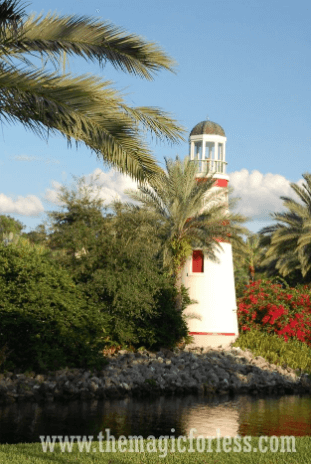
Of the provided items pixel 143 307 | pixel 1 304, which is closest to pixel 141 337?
pixel 143 307

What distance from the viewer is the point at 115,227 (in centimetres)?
2505

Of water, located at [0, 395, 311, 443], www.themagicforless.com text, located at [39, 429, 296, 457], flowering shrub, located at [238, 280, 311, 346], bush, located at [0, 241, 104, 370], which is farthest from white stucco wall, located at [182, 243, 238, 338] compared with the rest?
www.themagicforless.com text, located at [39, 429, 296, 457]

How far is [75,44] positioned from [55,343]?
36.4ft

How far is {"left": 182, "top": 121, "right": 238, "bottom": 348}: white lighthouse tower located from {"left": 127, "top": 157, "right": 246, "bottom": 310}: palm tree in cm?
71

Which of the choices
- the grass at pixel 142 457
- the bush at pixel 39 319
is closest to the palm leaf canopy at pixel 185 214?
the bush at pixel 39 319

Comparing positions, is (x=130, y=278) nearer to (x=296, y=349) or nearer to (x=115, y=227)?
(x=115, y=227)

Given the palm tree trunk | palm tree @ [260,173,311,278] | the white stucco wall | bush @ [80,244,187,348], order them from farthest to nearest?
palm tree @ [260,173,311,278]
the white stucco wall
the palm tree trunk
bush @ [80,244,187,348]

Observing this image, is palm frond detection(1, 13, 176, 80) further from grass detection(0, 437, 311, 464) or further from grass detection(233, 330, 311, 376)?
grass detection(233, 330, 311, 376)

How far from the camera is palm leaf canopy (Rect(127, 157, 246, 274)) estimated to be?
25.5m

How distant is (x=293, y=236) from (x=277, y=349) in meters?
8.73

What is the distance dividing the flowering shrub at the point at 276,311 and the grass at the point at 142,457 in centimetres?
1894

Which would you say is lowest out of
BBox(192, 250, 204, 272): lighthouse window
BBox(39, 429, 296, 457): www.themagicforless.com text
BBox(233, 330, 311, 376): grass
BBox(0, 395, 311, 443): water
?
BBox(0, 395, 311, 443): water

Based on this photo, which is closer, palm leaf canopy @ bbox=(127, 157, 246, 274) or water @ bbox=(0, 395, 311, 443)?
water @ bbox=(0, 395, 311, 443)

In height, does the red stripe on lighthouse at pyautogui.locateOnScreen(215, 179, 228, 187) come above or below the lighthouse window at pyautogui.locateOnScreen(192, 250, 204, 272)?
above
